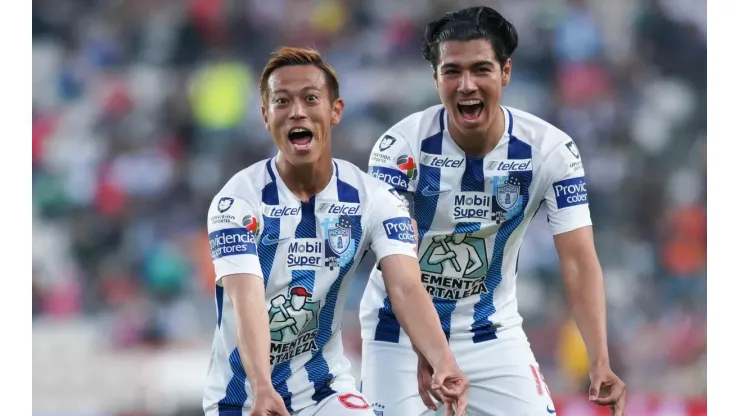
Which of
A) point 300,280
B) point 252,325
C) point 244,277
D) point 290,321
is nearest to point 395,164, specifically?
point 300,280

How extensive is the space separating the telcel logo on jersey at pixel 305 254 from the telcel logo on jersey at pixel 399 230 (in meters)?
0.27

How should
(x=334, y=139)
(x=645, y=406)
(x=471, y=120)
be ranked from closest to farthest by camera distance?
1. (x=471, y=120)
2. (x=645, y=406)
3. (x=334, y=139)

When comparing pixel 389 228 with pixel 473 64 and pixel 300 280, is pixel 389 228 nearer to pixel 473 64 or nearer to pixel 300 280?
pixel 300 280

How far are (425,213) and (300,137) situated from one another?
0.91m

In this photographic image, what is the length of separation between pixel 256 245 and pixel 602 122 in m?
7.29

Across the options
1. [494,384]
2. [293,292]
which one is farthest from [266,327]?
[494,384]

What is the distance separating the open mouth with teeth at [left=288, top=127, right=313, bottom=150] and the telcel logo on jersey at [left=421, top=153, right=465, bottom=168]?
815mm

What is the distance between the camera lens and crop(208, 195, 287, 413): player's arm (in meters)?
4.07

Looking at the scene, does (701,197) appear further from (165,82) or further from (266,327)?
(266,327)

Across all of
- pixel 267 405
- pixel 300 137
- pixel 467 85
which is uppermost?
pixel 467 85

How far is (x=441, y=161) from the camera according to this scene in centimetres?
519

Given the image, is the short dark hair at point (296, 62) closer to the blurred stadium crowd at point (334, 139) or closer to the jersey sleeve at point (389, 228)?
the jersey sleeve at point (389, 228)

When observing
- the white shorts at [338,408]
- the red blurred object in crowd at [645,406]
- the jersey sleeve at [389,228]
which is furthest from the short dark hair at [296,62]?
the red blurred object in crowd at [645,406]

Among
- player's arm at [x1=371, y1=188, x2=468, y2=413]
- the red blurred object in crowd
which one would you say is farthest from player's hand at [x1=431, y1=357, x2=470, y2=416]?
the red blurred object in crowd
